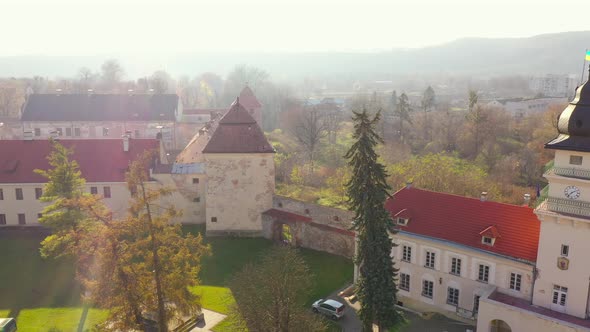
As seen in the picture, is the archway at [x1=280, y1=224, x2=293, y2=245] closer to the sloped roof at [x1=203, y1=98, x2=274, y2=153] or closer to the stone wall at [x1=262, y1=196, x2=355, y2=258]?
the stone wall at [x1=262, y1=196, x2=355, y2=258]

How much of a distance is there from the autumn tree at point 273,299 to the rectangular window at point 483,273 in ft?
29.0

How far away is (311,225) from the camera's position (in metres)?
35.9

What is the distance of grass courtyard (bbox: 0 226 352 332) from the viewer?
90.6ft

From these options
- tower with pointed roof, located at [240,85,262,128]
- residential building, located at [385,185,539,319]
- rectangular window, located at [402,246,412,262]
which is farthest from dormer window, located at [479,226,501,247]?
tower with pointed roof, located at [240,85,262,128]

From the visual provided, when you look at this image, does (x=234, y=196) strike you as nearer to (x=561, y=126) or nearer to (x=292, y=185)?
(x=292, y=185)

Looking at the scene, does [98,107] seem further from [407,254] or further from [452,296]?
[452,296]

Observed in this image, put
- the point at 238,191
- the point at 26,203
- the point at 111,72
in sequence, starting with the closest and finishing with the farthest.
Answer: the point at 238,191 → the point at 26,203 → the point at 111,72

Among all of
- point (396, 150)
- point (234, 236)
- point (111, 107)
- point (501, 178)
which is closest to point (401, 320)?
point (234, 236)

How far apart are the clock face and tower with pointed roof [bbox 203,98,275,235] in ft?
68.3

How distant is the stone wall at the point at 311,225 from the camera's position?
3453 centimetres

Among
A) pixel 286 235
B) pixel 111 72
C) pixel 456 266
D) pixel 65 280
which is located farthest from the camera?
pixel 111 72

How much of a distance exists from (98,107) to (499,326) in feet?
205

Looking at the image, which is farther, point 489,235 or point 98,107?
point 98,107

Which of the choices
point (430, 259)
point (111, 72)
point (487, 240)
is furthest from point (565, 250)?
point (111, 72)
